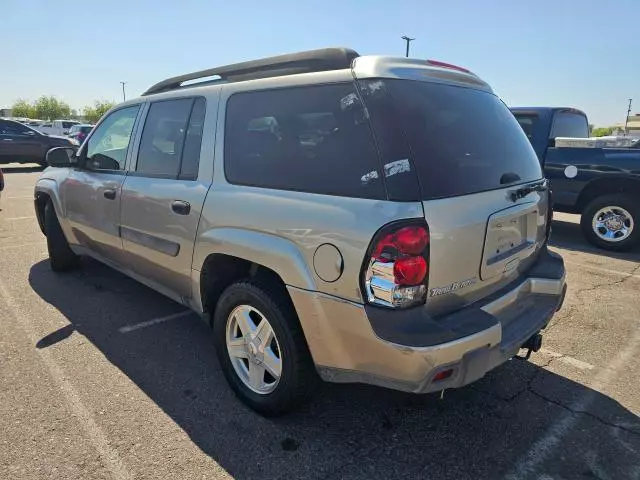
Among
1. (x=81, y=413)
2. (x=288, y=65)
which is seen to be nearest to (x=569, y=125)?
(x=288, y=65)

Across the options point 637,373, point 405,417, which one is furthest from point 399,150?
point 637,373

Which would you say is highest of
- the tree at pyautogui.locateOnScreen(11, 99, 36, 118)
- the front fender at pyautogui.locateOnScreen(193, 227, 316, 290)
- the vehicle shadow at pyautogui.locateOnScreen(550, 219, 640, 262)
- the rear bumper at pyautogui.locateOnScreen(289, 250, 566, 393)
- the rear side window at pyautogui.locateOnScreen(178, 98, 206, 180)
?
the tree at pyautogui.locateOnScreen(11, 99, 36, 118)

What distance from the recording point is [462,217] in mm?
2127

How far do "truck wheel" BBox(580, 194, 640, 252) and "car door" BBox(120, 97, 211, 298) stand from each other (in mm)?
5958

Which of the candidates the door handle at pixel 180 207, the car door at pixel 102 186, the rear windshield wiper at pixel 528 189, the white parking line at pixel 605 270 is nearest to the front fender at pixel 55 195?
the car door at pixel 102 186

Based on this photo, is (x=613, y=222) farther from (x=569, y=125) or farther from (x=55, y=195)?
(x=55, y=195)

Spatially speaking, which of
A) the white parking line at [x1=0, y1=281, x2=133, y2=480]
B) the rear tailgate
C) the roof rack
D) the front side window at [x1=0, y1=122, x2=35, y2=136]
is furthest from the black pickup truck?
the front side window at [x1=0, y1=122, x2=35, y2=136]

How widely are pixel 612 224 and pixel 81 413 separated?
6.86 metres

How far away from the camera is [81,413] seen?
2637 millimetres

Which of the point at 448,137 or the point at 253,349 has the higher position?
the point at 448,137

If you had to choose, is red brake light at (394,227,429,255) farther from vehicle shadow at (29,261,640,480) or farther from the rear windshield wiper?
vehicle shadow at (29,261,640,480)

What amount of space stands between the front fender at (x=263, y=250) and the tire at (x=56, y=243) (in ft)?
9.66

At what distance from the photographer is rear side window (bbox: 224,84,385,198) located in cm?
214

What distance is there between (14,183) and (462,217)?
553 inches
